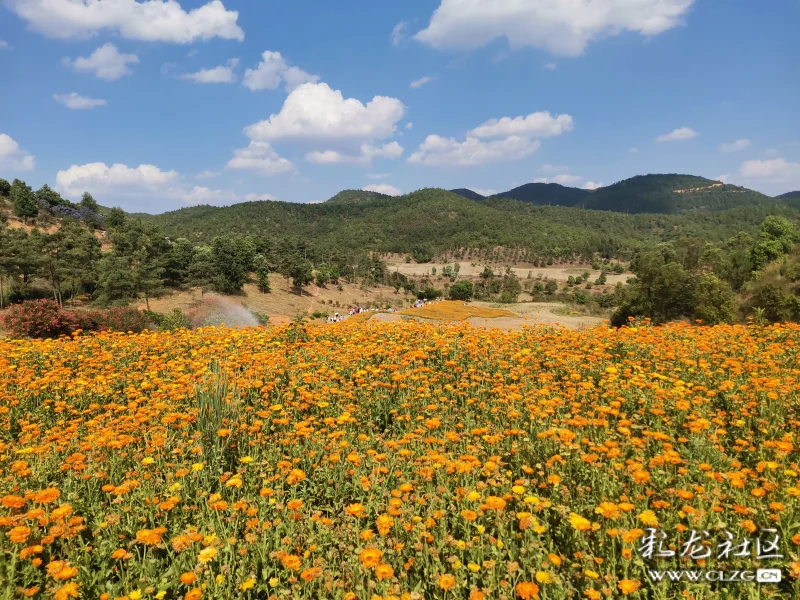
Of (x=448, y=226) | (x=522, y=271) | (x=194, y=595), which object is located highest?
(x=448, y=226)

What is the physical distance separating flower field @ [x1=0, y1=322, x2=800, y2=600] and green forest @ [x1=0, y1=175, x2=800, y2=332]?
1824cm

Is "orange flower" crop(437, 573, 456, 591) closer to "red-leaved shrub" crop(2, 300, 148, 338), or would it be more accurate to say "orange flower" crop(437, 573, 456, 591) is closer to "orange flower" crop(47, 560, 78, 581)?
"orange flower" crop(47, 560, 78, 581)

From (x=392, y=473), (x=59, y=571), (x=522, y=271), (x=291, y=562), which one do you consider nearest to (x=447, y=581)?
(x=291, y=562)

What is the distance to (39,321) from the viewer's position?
1416 cm

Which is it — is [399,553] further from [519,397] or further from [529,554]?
[519,397]

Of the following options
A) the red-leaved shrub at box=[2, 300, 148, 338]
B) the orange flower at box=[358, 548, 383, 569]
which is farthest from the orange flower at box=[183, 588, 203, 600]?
the red-leaved shrub at box=[2, 300, 148, 338]

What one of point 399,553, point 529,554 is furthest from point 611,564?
point 399,553

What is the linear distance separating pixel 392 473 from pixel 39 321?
52.2ft

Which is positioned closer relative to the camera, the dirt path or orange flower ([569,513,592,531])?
orange flower ([569,513,592,531])

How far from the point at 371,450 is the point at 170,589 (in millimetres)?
1812

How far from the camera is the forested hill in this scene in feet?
443

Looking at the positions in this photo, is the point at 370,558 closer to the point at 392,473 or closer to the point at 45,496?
the point at 392,473

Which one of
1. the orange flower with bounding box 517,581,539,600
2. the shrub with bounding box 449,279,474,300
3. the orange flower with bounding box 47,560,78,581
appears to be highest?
the orange flower with bounding box 517,581,539,600

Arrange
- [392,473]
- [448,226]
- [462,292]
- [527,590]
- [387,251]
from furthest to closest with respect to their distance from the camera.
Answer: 1. [448,226]
2. [387,251]
3. [462,292]
4. [392,473]
5. [527,590]
